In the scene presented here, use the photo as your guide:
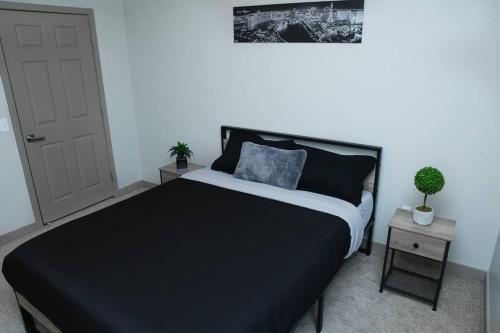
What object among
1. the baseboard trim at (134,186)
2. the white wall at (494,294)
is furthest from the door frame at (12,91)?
the white wall at (494,294)

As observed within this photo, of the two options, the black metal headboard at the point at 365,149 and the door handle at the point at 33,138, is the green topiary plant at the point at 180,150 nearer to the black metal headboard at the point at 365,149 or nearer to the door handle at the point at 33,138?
the black metal headboard at the point at 365,149

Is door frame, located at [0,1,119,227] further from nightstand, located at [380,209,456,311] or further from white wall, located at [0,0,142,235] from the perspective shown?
nightstand, located at [380,209,456,311]

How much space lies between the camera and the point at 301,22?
283cm

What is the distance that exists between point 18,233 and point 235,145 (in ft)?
7.50

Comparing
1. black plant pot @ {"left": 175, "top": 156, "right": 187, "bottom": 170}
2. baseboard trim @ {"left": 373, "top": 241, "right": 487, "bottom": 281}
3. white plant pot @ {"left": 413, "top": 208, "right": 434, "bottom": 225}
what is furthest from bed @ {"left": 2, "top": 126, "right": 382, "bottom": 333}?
black plant pot @ {"left": 175, "top": 156, "right": 187, "bottom": 170}

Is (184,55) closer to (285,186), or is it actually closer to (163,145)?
(163,145)

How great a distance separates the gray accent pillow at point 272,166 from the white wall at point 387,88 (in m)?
0.37

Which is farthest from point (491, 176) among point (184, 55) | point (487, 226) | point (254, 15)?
point (184, 55)

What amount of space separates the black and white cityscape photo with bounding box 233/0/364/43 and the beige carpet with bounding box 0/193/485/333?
191 centimetres

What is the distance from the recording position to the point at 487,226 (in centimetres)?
251

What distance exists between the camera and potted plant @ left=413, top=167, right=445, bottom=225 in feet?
7.47

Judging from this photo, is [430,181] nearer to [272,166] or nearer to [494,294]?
[494,294]

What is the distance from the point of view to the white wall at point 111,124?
125 inches

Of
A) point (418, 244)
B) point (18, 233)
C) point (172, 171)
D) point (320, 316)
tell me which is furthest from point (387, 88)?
point (18, 233)
